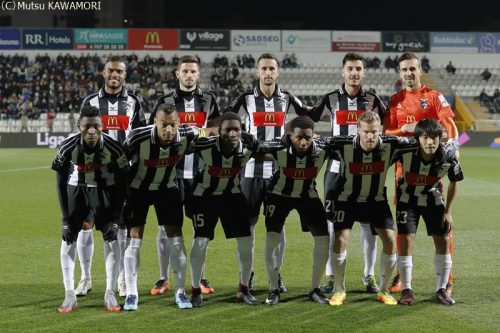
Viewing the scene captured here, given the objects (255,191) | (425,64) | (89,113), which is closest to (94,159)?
(89,113)

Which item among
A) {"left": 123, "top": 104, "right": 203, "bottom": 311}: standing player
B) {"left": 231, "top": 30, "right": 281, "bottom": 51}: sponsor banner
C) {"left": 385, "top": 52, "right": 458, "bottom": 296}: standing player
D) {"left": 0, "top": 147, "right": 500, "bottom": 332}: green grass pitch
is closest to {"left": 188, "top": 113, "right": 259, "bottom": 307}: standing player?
{"left": 123, "top": 104, "right": 203, "bottom": 311}: standing player

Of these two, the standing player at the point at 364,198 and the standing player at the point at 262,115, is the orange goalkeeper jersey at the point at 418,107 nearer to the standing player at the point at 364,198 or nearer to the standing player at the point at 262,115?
the standing player at the point at 364,198

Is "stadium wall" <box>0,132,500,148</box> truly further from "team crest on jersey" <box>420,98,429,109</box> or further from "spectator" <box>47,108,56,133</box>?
"team crest on jersey" <box>420,98,429,109</box>

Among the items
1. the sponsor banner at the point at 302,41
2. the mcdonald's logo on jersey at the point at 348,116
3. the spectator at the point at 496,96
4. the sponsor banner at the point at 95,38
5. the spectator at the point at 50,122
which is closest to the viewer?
the mcdonald's logo on jersey at the point at 348,116

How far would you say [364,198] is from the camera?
19.7ft

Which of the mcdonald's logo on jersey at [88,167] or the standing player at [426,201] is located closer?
the mcdonald's logo on jersey at [88,167]

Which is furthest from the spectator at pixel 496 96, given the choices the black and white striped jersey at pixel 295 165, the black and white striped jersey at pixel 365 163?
the black and white striped jersey at pixel 295 165

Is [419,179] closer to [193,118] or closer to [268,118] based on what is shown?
[268,118]

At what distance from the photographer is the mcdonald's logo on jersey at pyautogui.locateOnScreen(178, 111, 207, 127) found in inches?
263

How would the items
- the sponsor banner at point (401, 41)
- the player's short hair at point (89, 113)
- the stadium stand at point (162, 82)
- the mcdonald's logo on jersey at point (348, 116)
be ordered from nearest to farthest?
the player's short hair at point (89, 113) < the mcdonald's logo on jersey at point (348, 116) < the stadium stand at point (162, 82) < the sponsor banner at point (401, 41)

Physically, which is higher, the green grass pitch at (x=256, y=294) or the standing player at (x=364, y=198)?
the standing player at (x=364, y=198)

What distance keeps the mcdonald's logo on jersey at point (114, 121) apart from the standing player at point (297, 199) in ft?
4.59

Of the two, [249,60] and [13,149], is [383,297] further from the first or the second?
[249,60]

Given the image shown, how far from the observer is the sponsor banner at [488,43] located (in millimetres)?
39000
